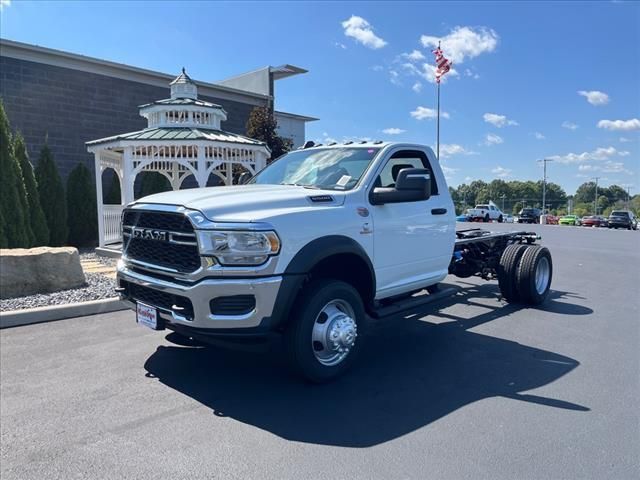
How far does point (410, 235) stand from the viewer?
5.24 metres

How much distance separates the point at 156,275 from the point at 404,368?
8.24 feet

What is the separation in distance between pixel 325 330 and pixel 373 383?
0.69 metres

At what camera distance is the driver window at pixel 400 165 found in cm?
536

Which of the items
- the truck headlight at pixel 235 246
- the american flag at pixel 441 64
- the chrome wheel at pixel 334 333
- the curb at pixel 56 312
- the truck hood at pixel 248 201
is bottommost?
the curb at pixel 56 312

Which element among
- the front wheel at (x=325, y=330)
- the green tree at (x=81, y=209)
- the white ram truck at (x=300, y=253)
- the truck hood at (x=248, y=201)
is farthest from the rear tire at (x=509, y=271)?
the green tree at (x=81, y=209)

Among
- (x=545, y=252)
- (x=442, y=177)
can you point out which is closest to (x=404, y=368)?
(x=442, y=177)

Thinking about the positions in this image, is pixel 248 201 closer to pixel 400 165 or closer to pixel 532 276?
pixel 400 165

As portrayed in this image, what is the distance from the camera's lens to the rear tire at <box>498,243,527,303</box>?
736 cm

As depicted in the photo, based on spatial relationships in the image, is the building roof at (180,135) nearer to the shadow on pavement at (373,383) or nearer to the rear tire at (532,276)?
the shadow on pavement at (373,383)

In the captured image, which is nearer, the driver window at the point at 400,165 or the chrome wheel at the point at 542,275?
the driver window at the point at 400,165

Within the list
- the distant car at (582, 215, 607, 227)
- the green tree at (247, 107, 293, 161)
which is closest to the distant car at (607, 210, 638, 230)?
the distant car at (582, 215, 607, 227)

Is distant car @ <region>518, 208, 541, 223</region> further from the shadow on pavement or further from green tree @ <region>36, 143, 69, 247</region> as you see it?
the shadow on pavement

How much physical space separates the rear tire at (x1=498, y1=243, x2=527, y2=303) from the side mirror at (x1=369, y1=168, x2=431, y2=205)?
320 centimetres

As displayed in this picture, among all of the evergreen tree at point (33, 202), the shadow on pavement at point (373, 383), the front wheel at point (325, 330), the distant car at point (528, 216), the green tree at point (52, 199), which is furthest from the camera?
the distant car at point (528, 216)
